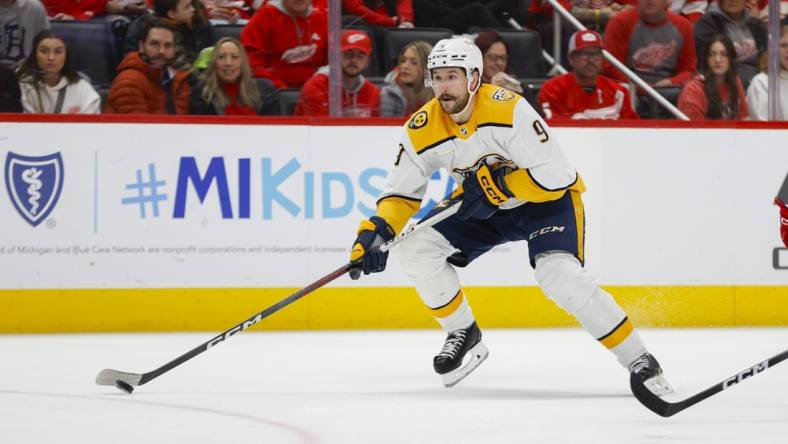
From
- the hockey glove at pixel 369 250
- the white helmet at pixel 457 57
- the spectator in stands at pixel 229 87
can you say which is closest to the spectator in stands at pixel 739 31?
the spectator in stands at pixel 229 87

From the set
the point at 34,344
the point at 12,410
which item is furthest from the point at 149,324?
the point at 12,410

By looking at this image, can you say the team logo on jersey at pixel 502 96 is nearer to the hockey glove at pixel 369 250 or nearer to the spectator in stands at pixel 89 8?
the hockey glove at pixel 369 250

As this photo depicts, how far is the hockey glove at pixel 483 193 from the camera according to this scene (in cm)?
430

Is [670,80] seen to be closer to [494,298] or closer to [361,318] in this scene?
[494,298]

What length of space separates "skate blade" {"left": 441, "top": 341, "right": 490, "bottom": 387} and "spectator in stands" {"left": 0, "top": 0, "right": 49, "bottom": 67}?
2555mm

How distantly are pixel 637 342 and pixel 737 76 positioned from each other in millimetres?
2692

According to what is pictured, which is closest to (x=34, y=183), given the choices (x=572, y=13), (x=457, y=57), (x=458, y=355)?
(x=458, y=355)

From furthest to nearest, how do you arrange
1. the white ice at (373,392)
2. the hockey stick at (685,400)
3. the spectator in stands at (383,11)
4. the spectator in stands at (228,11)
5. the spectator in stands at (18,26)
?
1. the spectator in stands at (383,11)
2. the spectator in stands at (228,11)
3. the spectator in stands at (18,26)
4. the hockey stick at (685,400)
5. the white ice at (373,392)

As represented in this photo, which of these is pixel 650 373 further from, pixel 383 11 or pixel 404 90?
pixel 383 11

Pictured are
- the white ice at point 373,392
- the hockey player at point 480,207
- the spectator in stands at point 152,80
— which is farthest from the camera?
the spectator in stands at point 152,80

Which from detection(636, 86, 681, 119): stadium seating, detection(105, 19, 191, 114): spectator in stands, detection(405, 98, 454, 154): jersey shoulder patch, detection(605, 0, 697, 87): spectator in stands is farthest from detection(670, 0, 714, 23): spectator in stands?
detection(405, 98, 454, 154): jersey shoulder patch

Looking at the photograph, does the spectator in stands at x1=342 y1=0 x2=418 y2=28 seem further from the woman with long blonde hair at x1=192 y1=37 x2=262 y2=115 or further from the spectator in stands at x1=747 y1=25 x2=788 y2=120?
the spectator in stands at x1=747 y1=25 x2=788 y2=120

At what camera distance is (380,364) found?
5.05 meters

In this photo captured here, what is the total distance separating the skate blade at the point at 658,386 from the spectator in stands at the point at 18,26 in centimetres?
326
